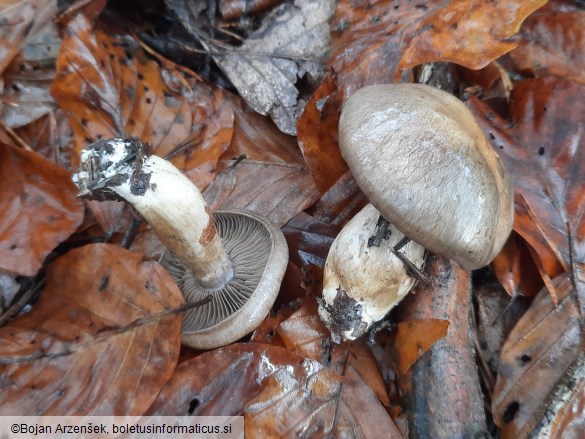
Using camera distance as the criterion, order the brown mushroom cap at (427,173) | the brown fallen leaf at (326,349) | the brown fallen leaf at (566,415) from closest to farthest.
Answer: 1. the brown mushroom cap at (427,173)
2. the brown fallen leaf at (566,415)
3. the brown fallen leaf at (326,349)

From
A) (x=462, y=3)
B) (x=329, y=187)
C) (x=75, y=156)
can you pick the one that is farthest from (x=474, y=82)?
(x=75, y=156)

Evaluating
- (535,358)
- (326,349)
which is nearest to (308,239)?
(326,349)

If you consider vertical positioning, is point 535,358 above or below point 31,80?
below

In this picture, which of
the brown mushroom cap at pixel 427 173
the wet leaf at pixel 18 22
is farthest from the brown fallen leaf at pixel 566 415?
the wet leaf at pixel 18 22

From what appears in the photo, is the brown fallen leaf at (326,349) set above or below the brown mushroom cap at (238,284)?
below

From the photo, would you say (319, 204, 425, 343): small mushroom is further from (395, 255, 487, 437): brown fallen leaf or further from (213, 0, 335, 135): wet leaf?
(213, 0, 335, 135): wet leaf

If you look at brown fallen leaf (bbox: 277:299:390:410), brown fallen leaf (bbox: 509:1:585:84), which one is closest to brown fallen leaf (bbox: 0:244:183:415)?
brown fallen leaf (bbox: 277:299:390:410)

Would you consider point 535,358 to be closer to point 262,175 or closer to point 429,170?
point 429,170

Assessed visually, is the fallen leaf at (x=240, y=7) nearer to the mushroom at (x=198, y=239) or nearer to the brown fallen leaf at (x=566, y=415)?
the mushroom at (x=198, y=239)
